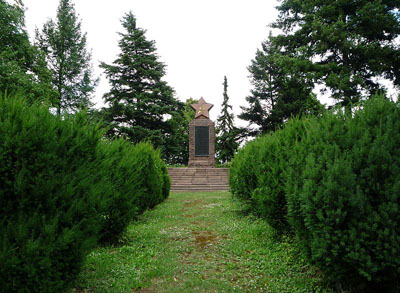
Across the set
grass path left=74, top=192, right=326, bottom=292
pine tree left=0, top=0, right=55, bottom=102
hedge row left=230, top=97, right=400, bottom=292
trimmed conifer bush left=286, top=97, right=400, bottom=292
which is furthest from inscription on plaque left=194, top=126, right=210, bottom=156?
trimmed conifer bush left=286, top=97, right=400, bottom=292

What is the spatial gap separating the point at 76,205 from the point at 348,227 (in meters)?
2.33

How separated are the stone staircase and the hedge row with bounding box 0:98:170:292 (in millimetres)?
12348

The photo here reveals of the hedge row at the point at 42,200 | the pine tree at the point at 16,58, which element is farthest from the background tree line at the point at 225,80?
the hedge row at the point at 42,200

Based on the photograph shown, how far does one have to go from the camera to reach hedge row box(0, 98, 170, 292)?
1750 millimetres

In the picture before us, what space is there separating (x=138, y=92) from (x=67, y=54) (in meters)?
7.45

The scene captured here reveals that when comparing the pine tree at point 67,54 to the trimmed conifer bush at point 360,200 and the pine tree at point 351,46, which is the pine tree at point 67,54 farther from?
the trimmed conifer bush at point 360,200

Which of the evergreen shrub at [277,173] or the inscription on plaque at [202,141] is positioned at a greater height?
the inscription on plaque at [202,141]

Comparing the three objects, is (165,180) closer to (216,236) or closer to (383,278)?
(216,236)

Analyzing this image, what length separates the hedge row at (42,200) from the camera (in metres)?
1.75

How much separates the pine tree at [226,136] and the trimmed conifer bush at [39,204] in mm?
24572

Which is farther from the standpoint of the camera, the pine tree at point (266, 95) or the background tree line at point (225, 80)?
the pine tree at point (266, 95)

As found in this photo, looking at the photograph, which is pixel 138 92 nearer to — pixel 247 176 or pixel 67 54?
pixel 67 54

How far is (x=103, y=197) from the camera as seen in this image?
8.19 ft

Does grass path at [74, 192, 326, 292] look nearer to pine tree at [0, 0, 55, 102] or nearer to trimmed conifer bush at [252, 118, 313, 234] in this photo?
trimmed conifer bush at [252, 118, 313, 234]
